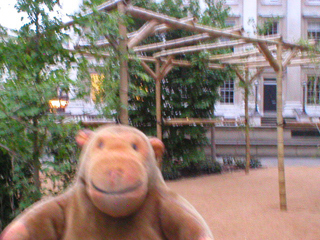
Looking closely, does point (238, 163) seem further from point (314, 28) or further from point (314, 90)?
point (314, 28)

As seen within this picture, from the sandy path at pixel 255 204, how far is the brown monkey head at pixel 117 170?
3.82 metres

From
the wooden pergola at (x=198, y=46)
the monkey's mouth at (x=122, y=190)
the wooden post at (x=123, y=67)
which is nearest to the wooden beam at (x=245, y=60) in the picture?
the wooden pergola at (x=198, y=46)

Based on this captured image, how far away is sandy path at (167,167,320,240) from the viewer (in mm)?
5424

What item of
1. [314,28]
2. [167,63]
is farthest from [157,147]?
[314,28]

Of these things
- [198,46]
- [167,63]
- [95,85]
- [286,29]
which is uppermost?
[286,29]

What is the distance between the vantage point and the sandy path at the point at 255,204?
5424 mm

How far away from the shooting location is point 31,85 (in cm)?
314

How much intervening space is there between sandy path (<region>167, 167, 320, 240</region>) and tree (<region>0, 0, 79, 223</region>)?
296 centimetres

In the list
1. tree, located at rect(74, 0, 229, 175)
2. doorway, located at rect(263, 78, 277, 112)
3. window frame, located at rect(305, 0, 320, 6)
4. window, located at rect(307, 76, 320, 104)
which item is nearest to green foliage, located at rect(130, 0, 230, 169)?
tree, located at rect(74, 0, 229, 175)

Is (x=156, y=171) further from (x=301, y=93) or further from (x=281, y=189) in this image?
(x=301, y=93)

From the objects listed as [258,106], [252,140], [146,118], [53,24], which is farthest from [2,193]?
[258,106]

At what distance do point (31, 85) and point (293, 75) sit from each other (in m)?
23.3

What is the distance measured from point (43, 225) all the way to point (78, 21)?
2112 millimetres

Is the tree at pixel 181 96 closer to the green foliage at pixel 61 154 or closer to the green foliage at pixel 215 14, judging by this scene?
the green foliage at pixel 215 14
